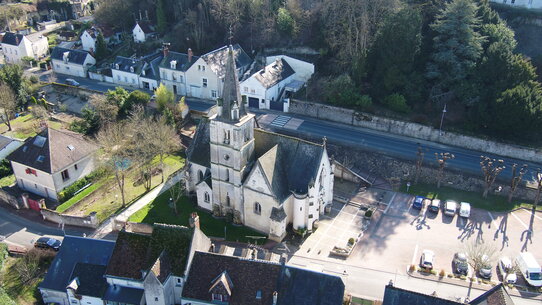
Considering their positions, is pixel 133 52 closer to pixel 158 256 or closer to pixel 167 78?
pixel 167 78

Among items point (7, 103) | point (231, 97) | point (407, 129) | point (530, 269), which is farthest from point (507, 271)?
point (7, 103)

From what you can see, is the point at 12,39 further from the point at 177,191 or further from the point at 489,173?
the point at 489,173

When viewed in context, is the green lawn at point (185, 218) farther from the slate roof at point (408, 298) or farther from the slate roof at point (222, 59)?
the slate roof at point (222, 59)

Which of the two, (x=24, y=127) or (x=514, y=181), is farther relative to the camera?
(x=24, y=127)

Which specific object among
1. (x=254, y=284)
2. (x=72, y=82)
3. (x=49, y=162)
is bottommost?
(x=254, y=284)

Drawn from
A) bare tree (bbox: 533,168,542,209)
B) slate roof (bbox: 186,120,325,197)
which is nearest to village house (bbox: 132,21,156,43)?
slate roof (bbox: 186,120,325,197)
